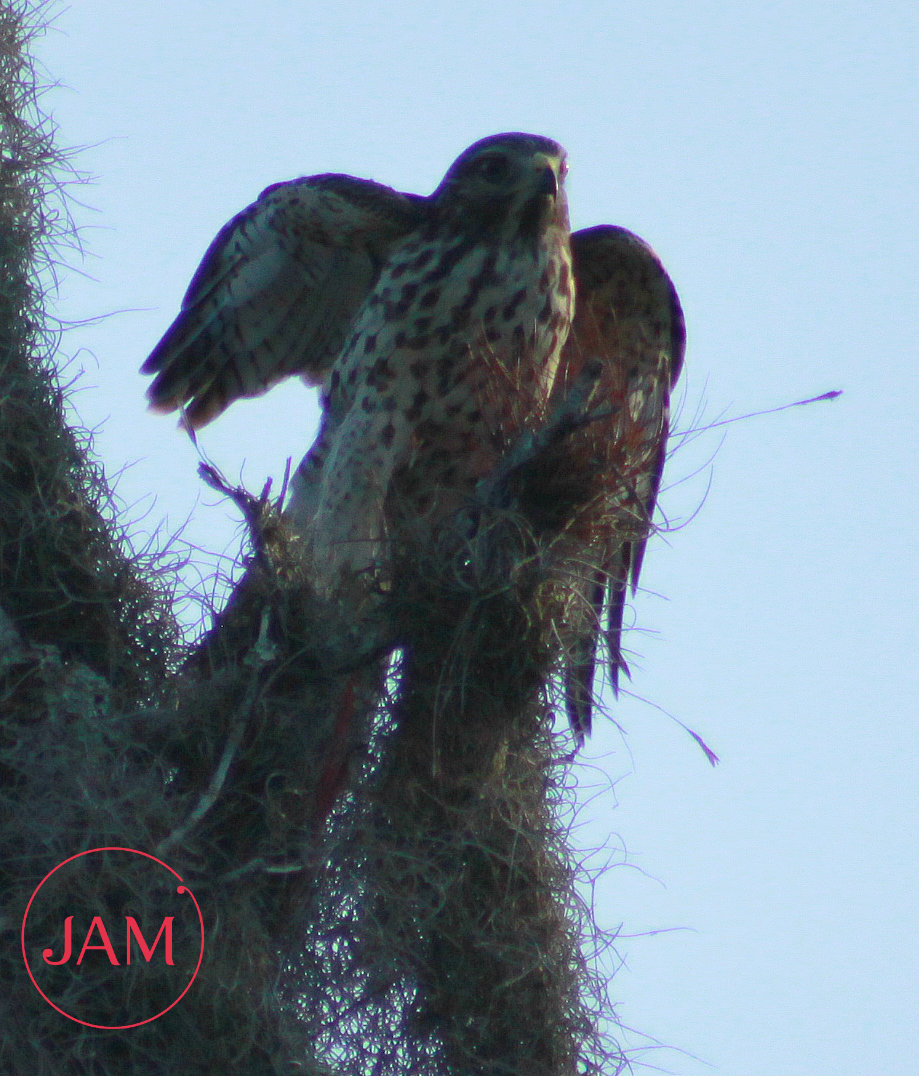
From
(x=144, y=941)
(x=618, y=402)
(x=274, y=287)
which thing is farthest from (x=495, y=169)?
(x=144, y=941)

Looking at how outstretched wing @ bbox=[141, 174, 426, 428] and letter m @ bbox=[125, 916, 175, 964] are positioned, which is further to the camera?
outstretched wing @ bbox=[141, 174, 426, 428]

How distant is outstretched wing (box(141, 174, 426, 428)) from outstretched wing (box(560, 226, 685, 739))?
0.56 m

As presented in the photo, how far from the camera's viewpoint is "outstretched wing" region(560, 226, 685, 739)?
10.1 ft

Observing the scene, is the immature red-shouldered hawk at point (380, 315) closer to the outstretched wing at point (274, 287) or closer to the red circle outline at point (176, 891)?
the outstretched wing at point (274, 287)

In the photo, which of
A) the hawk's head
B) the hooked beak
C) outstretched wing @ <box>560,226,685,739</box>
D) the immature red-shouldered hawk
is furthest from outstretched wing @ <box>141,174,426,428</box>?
outstretched wing @ <box>560,226,685,739</box>

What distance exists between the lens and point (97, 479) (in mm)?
3318

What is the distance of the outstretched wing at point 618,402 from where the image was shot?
121 inches

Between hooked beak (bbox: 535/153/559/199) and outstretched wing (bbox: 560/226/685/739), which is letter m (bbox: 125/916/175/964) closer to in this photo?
outstretched wing (bbox: 560/226/685/739)

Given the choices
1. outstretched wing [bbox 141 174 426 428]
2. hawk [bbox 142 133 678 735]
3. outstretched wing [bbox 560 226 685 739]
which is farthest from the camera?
outstretched wing [bbox 141 174 426 428]

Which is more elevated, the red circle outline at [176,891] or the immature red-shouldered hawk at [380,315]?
the immature red-shouldered hawk at [380,315]

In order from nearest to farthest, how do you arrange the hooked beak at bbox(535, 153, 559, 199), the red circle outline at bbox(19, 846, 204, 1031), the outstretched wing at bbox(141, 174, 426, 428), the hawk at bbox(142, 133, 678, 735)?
the red circle outline at bbox(19, 846, 204, 1031), the hawk at bbox(142, 133, 678, 735), the hooked beak at bbox(535, 153, 559, 199), the outstretched wing at bbox(141, 174, 426, 428)

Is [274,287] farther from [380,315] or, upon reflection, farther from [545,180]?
[545,180]

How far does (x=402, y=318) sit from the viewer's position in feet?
13.1

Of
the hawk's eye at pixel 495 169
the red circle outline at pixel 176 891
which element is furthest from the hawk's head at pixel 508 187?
the red circle outline at pixel 176 891
